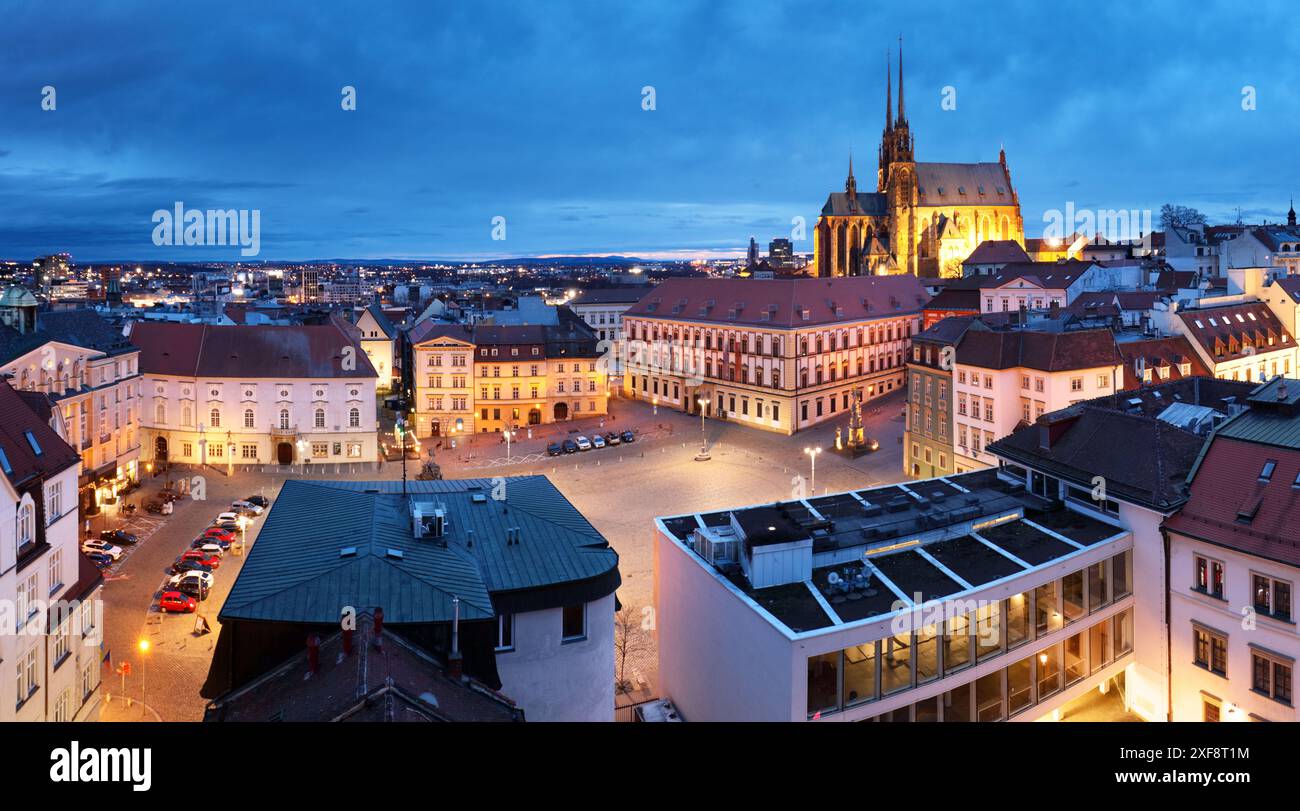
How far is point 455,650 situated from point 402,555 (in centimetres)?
319

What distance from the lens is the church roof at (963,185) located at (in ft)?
418

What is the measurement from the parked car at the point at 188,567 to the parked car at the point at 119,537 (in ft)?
20.6

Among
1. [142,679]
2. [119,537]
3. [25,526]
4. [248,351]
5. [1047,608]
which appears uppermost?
[248,351]

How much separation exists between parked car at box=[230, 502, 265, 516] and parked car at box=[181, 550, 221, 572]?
6562mm

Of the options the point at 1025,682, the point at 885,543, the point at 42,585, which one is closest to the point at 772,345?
the point at 885,543

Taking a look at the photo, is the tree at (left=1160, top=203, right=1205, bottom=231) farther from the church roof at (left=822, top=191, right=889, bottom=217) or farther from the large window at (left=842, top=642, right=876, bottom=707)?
the large window at (left=842, top=642, right=876, bottom=707)

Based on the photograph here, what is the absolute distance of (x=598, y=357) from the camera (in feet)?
253

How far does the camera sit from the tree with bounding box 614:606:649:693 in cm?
2950

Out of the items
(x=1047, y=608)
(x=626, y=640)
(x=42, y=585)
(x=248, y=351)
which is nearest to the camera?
(x=42, y=585)

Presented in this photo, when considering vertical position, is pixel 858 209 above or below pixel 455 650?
above

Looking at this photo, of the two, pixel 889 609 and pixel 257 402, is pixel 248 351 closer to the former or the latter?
pixel 257 402

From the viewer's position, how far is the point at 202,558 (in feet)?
129

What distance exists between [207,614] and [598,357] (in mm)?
46168
